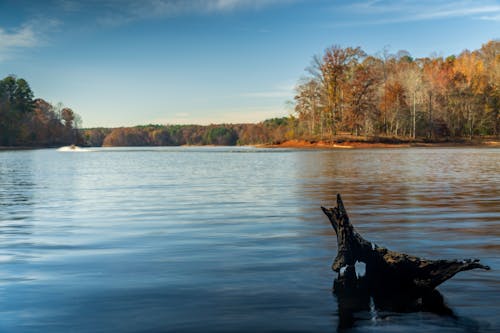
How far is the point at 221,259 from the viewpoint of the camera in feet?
31.2

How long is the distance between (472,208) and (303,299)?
35.7 ft

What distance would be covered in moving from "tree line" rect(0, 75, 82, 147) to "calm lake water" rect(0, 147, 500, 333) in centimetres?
14686

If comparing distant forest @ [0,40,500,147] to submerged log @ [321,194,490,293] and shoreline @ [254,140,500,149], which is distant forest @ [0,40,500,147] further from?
submerged log @ [321,194,490,293]

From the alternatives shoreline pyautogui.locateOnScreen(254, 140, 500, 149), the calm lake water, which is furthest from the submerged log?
shoreline pyautogui.locateOnScreen(254, 140, 500, 149)

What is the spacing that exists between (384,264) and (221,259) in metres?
3.41

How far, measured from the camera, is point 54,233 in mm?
12758

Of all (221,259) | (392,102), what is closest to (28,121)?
(392,102)

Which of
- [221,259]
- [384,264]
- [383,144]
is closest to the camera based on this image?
[384,264]

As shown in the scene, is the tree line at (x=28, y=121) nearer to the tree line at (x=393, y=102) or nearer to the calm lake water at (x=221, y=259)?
the tree line at (x=393, y=102)

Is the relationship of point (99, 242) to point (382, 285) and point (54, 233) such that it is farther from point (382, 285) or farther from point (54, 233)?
point (382, 285)

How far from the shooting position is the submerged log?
268 inches

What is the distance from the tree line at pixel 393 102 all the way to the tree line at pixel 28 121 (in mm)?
86122

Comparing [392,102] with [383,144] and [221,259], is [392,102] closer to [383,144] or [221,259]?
[383,144]

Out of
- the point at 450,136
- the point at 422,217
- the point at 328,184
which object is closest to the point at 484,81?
the point at 450,136
